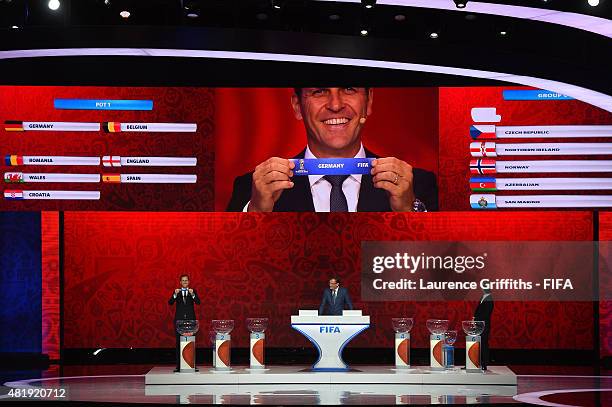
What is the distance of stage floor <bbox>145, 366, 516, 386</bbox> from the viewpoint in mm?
13375

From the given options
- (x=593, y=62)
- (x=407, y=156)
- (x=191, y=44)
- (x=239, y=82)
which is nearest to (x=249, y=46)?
(x=191, y=44)

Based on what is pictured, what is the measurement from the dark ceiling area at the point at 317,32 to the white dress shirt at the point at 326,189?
83.2 inches

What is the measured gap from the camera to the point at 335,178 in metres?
16.3

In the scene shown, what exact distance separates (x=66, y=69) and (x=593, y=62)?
797 centimetres

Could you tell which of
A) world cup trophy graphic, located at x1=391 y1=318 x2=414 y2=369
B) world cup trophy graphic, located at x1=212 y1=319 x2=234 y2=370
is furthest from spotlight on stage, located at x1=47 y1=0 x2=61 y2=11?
world cup trophy graphic, located at x1=391 y1=318 x2=414 y2=369

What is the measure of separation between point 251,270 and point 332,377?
3.79 m

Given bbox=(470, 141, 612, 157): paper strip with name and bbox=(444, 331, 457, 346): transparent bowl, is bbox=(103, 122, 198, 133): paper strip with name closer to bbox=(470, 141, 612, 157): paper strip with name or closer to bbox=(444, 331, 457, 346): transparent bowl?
bbox=(470, 141, 612, 157): paper strip with name

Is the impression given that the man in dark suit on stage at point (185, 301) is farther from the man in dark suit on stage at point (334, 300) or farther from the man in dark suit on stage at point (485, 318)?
the man in dark suit on stage at point (485, 318)

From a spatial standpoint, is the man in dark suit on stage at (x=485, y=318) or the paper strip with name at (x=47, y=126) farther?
the paper strip with name at (x=47, y=126)

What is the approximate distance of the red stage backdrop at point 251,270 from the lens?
1681 centimetres

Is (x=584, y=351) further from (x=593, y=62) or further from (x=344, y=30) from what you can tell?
(x=344, y=30)

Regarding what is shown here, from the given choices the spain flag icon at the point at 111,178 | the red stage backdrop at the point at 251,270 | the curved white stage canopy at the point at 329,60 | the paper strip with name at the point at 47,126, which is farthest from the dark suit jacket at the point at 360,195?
the paper strip with name at the point at 47,126

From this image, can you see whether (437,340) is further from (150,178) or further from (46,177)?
(46,177)

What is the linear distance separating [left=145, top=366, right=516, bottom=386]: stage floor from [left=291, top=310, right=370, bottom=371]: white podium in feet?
0.92
